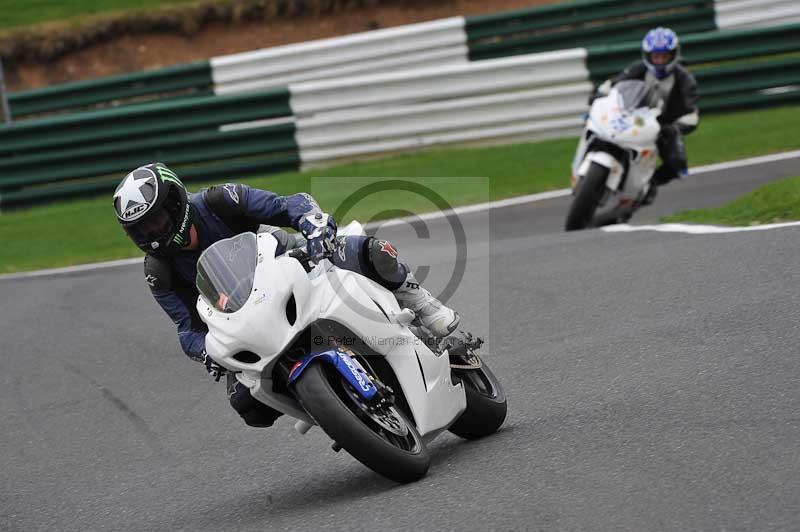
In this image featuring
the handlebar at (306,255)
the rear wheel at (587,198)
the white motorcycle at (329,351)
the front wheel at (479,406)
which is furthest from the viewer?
the rear wheel at (587,198)

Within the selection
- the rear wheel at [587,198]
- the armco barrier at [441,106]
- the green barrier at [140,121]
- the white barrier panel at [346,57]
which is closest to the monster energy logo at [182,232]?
the rear wheel at [587,198]

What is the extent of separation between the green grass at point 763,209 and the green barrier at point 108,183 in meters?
5.89

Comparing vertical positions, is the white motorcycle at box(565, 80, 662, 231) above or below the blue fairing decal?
below

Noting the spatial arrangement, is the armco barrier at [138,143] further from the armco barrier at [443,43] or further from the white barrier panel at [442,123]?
the armco barrier at [443,43]

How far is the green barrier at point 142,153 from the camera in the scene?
1484cm

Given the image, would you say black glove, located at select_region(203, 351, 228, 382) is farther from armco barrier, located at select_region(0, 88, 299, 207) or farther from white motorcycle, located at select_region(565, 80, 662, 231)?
armco barrier, located at select_region(0, 88, 299, 207)

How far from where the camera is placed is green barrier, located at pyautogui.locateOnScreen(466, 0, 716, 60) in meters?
17.1

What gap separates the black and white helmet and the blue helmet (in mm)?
7078

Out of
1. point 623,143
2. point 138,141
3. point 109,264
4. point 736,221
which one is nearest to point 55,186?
point 138,141

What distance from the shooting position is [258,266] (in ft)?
15.7

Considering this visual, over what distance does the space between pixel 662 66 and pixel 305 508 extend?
7.66m

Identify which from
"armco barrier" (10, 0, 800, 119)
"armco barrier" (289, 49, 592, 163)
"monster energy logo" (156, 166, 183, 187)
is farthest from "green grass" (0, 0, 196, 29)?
"monster energy logo" (156, 166, 183, 187)

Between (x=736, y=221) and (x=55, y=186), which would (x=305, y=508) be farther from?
(x=55, y=186)

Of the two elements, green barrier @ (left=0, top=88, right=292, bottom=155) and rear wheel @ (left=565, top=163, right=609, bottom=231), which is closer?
rear wheel @ (left=565, top=163, right=609, bottom=231)
